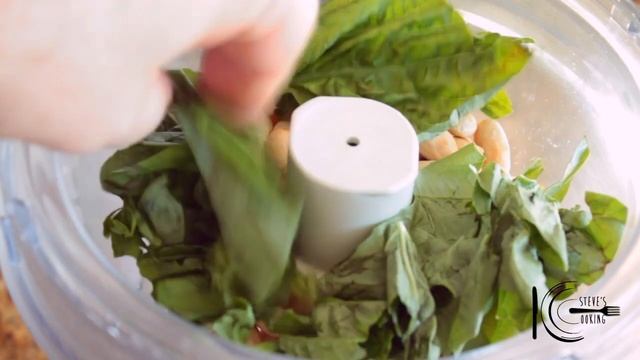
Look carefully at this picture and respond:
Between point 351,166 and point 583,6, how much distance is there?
8.1 inches

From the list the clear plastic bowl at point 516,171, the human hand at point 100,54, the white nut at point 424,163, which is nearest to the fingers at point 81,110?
the human hand at point 100,54

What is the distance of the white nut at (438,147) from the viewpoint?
494mm

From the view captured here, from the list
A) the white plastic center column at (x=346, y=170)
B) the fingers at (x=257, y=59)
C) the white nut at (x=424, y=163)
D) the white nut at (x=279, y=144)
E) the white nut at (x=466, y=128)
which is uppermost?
the fingers at (x=257, y=59)

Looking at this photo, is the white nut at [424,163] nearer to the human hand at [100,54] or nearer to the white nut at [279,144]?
the white nut at [279,144]

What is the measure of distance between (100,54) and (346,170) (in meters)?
0.19

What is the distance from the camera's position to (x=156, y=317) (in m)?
0.36

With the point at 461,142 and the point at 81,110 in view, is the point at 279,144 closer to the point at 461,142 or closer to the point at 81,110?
the point at 461,142

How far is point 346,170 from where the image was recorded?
1.33 feet

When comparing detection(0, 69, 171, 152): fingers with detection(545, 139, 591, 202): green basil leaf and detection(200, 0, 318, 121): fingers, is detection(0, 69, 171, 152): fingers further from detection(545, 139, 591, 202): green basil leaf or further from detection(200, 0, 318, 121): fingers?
detection(545, 139, 591, 202): green basil leaf

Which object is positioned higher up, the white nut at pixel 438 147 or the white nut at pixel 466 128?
the white nut at pixel 466 128

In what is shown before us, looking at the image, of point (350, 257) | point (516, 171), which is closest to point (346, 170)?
point (350, 257)

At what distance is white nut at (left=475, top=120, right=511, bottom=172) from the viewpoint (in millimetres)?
502

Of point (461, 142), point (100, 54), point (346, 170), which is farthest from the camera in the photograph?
point (461, 142)

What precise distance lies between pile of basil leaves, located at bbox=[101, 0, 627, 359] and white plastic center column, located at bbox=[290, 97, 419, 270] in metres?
0.01
